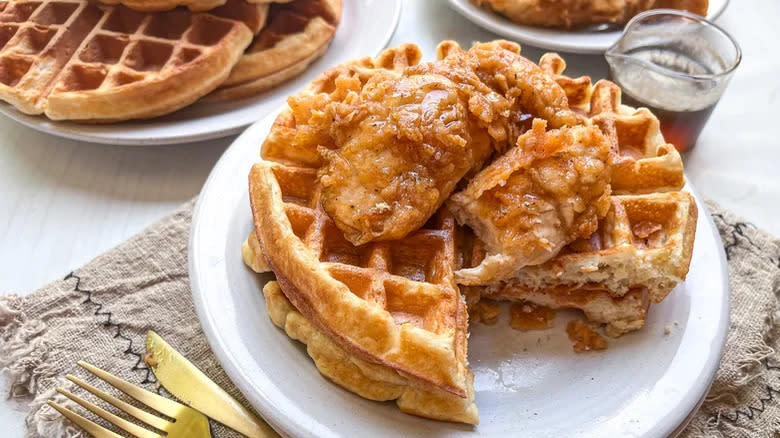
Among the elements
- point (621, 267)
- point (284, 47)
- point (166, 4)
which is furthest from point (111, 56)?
point (621, 267)

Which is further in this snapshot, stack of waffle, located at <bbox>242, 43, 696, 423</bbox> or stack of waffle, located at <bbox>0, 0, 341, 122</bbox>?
stack of waffle, located at <bbox>0, 0, 341, 122</bbox>

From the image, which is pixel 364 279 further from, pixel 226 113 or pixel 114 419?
pixel 226 113

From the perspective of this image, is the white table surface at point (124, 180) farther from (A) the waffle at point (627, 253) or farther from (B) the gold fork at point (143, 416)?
(A) the waffle at point (627, 253)

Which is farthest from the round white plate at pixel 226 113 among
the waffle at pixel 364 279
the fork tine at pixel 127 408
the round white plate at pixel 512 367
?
the fork tine at pixel 127 408

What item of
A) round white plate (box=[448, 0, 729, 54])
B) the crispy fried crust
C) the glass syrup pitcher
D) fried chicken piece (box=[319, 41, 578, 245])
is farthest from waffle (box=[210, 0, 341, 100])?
the glass syrup pitcher

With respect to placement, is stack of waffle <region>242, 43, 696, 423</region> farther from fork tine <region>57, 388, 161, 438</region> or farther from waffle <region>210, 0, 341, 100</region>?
waffle <region>210, 0, 341, 100</region>

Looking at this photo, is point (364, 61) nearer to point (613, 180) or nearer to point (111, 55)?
point (613, 180)
